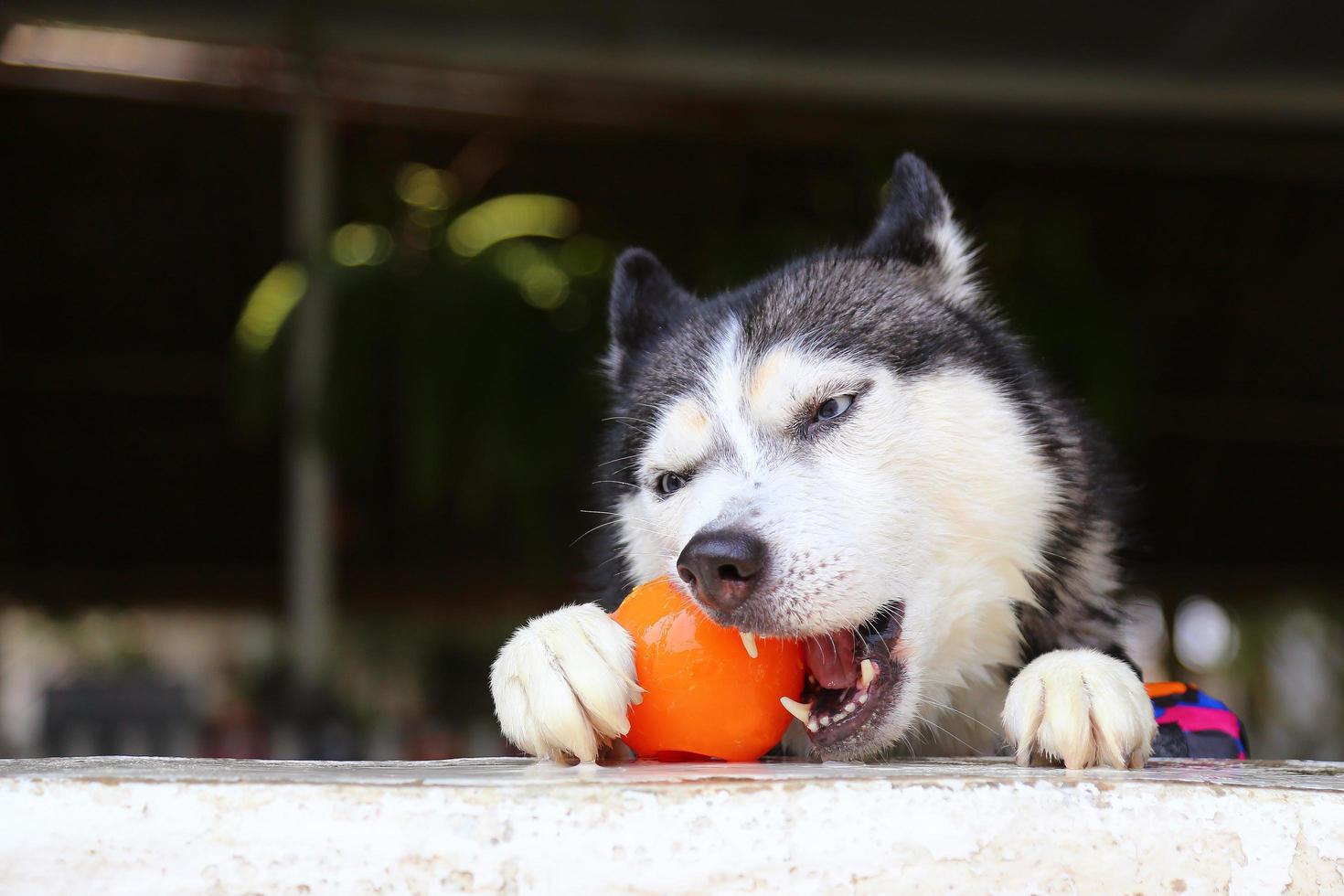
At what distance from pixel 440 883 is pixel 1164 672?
6.75 meters

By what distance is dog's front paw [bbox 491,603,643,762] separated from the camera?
5.36ft

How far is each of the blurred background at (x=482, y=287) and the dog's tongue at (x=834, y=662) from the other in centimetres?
316

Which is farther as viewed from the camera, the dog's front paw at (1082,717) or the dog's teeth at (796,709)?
the dog's teeth at (796,709)

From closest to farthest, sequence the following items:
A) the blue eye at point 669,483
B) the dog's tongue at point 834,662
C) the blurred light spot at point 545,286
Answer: the dog's tongue at point 834,662
the blue eye at point 669,483
the blurred light spot at point 545,286

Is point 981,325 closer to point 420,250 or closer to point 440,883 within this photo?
point 440,883

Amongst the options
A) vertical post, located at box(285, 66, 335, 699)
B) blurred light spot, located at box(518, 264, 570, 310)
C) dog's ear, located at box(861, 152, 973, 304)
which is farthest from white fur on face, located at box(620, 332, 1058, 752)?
blurred light spot, located at box(518, 264, 570, 310)

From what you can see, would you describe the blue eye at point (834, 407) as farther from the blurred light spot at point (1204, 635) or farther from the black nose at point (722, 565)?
the blurred light spot at point (1204, 635)

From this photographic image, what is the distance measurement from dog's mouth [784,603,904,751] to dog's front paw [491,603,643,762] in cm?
A: 32

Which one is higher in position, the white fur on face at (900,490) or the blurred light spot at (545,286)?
the blurred light spot at (545,286)

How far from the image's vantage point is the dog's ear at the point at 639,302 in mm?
2654

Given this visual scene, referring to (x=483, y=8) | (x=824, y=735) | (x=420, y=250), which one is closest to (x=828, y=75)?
(x=483, y=8)

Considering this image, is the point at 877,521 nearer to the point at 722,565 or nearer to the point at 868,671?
the point at 868,671

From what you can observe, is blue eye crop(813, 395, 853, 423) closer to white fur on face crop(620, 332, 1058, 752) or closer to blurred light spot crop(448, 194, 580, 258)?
white fur on face crop(620, 332, 1058, 752)

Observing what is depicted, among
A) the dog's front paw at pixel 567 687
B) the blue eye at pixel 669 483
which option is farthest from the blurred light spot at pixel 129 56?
the dog's front paw at pixel 567 687
